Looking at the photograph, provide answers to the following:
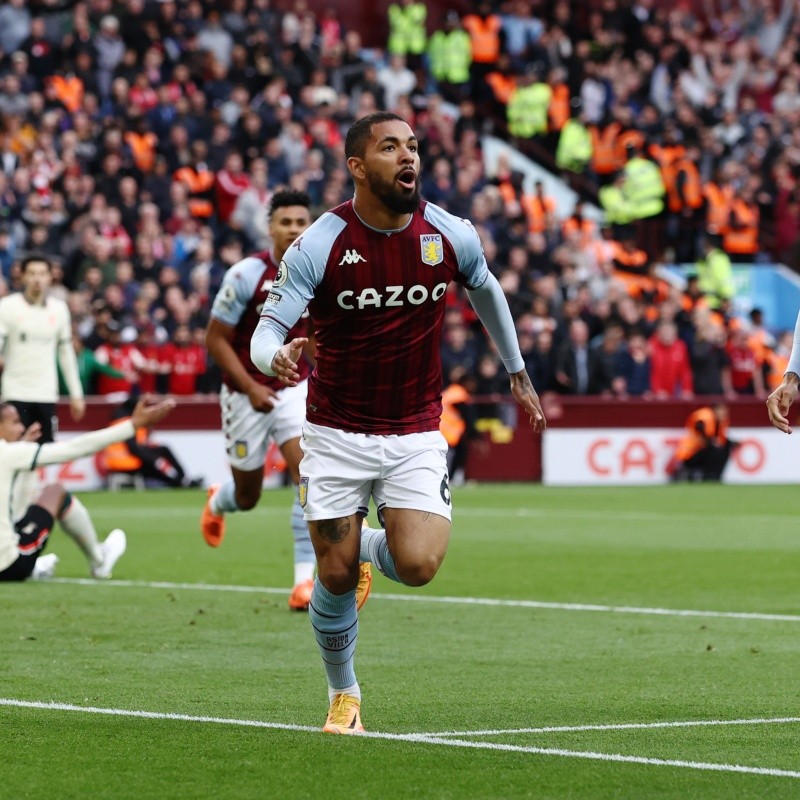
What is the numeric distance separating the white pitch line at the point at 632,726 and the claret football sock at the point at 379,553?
0.67m

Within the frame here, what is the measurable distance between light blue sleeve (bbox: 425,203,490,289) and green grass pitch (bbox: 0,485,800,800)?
1.79 metres

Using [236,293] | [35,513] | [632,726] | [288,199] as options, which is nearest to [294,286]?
[632,726]

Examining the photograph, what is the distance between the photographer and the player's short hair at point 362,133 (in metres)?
7.25

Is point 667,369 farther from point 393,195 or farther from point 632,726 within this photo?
point 393,195

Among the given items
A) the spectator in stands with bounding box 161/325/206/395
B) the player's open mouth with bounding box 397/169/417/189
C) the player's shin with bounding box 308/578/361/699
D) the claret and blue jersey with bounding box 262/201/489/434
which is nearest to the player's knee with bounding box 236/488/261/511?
the claret and blue jersey with bounding box 262/201/489/434

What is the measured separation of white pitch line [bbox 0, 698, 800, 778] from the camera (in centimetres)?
644

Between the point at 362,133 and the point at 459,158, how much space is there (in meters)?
23.2

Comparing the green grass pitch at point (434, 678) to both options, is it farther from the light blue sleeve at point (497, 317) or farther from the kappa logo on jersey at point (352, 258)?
the kappa logo on jersey at point (352, 258)

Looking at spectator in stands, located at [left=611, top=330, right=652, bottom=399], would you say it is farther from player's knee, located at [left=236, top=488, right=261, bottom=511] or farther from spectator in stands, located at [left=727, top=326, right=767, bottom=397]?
player's knee, located at [left=236, top=488, right=261, bottom=511]

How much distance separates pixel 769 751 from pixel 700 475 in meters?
19.9

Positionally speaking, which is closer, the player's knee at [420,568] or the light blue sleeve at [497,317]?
the player's knee at [420,568]

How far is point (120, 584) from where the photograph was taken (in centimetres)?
1319

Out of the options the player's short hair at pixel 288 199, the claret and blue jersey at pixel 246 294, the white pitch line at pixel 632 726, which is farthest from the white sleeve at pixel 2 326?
the white pitch line at pixel 632 726

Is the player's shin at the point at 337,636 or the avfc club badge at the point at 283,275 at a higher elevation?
the avfc club badge at the point at 283,275
